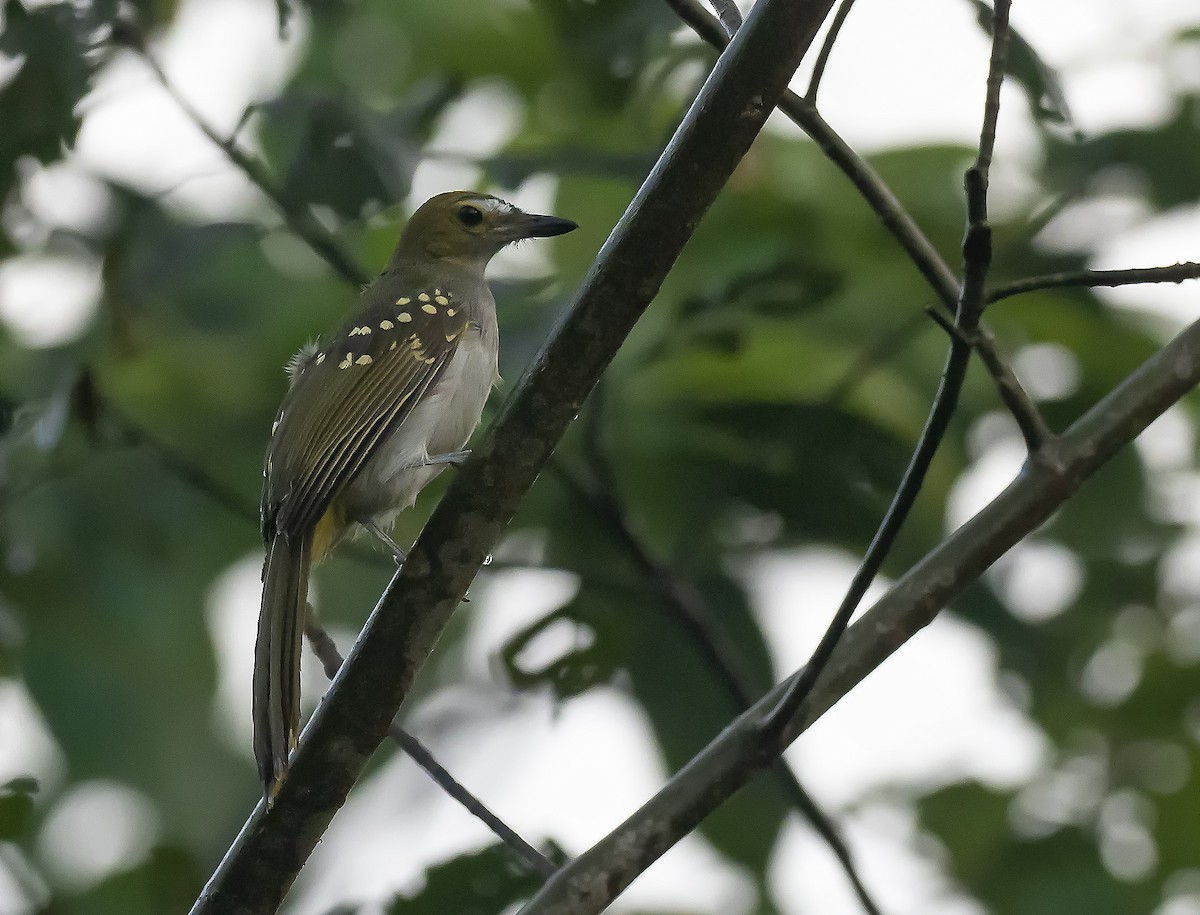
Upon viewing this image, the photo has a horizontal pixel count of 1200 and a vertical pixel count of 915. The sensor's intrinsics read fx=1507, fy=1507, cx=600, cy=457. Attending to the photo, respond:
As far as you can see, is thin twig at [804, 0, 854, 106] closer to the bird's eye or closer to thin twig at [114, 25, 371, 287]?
thin twig at [114, 25, 371, 287]

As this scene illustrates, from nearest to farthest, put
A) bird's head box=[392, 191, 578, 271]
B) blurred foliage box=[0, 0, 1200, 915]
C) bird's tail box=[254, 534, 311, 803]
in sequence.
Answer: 1. bird's tail box=[254, 534, 311, 803]
2. blurred foliage box=[0, 0, 1200, 915]
3. bird's head box=[392, 191, 578, 271]

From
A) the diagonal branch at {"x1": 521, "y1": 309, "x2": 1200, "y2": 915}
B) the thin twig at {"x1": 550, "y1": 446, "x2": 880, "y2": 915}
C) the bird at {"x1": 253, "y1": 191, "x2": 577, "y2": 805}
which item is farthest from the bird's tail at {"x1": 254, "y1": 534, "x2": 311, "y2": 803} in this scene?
the thin twig at {"x1": 550, "y1": 446, "x2": 880, "y2": 915}

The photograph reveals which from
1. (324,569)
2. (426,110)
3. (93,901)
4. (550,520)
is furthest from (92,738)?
(426,110)

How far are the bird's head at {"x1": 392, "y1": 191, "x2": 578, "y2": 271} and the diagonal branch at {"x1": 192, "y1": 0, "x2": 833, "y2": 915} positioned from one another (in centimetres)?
230

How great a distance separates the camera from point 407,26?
5.12 meters

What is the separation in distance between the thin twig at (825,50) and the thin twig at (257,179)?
1.37 m

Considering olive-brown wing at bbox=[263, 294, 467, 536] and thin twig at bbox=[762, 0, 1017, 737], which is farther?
olive-brown wing at bbox=[263, 294, 467, 536]

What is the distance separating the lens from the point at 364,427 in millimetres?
3635

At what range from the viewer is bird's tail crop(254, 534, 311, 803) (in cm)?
286


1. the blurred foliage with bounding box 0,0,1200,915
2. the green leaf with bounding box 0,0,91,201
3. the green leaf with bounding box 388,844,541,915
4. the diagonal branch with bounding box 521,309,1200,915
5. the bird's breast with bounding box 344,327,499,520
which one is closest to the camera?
the diagonal branch with bounding box 521,309,1200,915

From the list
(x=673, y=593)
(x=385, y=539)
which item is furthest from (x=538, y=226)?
(x=673, y=593)

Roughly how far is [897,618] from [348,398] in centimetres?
157

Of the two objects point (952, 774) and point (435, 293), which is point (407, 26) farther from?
point (952, 774)

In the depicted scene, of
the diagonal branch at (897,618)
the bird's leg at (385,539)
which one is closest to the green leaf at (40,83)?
the bird's leg at (385,539)
